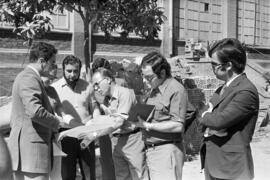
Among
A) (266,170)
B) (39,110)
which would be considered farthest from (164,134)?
(266,170)

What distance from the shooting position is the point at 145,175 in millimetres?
5129

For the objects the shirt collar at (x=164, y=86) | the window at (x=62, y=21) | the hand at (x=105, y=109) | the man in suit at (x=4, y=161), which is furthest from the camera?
the window at (x=62, y=21)

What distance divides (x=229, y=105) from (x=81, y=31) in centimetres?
1474

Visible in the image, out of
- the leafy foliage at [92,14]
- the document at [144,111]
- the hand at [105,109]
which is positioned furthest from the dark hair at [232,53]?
the leafy foliage at [92,14]

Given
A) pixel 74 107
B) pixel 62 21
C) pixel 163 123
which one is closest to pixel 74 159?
pixel 74 107

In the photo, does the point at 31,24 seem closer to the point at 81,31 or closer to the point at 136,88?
the point at 136,88

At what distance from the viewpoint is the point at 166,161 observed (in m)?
4.39

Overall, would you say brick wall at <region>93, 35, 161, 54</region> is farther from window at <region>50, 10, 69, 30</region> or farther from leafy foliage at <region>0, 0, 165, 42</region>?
leafy foliage at <region>0, 0, 165, 42</region>

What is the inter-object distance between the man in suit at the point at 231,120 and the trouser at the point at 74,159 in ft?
7.55

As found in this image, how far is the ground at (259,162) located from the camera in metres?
7.62

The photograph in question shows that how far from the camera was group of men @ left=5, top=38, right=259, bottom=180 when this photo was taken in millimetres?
3615

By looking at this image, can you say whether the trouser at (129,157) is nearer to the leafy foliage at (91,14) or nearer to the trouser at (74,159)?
the trouser at (74,159)

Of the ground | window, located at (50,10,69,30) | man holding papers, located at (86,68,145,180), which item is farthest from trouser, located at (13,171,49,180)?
window, located at (50,10,69,30)

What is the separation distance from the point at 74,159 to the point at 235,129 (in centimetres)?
269
